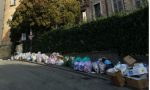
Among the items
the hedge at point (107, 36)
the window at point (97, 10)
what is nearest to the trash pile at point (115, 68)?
the hedge at point (107, 36)

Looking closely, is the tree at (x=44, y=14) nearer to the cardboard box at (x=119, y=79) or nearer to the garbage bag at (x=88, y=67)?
the garbage bag at (x=88, y=67)

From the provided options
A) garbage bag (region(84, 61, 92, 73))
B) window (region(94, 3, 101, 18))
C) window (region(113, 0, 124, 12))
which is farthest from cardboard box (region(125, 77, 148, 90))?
window (region(94, 3, 101, 18))

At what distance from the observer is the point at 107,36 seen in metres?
19.7

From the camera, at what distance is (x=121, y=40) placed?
1822cm

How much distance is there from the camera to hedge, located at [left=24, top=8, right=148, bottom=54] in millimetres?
16609

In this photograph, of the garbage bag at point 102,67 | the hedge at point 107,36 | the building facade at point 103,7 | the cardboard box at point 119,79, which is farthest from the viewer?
the building facade at point 103,7

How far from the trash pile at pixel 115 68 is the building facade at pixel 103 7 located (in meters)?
6.42

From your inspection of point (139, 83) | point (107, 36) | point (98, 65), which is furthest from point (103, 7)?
point (139, 83)

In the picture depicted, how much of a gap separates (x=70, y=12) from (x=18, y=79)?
16717mm

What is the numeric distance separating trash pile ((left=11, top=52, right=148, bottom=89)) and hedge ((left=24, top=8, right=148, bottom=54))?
159 cm

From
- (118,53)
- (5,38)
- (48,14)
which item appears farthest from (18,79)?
(5,38)

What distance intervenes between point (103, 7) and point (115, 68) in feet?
55.7

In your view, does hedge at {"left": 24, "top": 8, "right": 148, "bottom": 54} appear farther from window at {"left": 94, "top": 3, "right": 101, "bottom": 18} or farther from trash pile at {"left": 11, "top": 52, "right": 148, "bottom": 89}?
window at {"left": 94, "top": 3, "right": 101, "bottom": 18}

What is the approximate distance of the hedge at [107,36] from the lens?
1661 cm
